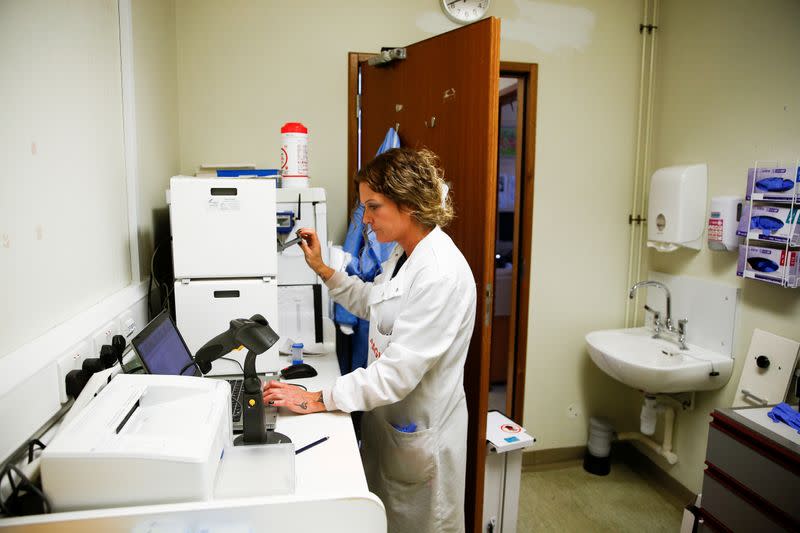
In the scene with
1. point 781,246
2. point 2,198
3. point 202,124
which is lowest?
point 781,246

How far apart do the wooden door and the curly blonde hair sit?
285 millimetres

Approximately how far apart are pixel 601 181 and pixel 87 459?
2661mm

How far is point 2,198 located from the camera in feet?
3.28

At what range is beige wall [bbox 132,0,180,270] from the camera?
1811mm

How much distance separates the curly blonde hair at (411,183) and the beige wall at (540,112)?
3.60 feet

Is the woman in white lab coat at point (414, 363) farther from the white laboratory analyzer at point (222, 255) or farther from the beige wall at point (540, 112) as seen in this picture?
the beige wall at point (540, 112)

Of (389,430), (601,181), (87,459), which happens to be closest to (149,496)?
(87,459)

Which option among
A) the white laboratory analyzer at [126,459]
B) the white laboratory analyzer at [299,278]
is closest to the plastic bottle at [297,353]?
the white laboratory analyzer at [299,278]

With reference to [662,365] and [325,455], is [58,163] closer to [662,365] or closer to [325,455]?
[325,455]

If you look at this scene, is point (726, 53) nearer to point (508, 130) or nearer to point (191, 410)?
point (508, 130)

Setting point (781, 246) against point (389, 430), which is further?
point (781, 246)

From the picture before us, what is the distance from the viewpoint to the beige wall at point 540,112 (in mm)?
2400

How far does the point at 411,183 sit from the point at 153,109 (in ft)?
3.73

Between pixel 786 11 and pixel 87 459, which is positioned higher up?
pixel 786 11
